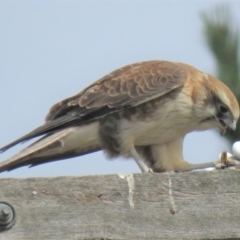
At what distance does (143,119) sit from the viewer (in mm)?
4410

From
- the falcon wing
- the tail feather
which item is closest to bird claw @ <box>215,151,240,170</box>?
the falcon wing

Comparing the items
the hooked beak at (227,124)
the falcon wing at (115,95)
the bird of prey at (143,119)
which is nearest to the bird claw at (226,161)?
the bird of prey at (143,119)

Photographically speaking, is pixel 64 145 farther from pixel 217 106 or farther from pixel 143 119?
pixel 217 106

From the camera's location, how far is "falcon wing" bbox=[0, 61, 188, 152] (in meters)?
4.50

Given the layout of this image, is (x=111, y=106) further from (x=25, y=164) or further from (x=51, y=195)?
(x=51, y=195)

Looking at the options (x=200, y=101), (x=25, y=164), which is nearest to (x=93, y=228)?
(x=25, y=164)

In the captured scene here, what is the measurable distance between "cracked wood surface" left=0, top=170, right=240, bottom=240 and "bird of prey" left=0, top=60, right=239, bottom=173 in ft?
4.79

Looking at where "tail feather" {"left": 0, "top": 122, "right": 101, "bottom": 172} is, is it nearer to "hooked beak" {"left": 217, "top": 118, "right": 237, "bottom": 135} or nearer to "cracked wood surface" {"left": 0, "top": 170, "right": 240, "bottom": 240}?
"hooked beak" {"left": 217, "top": 118, "right": 237, "bottom": 135}

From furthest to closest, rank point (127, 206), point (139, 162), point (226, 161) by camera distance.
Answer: point (139, 162) < point (226, 161) < point (127, 206)

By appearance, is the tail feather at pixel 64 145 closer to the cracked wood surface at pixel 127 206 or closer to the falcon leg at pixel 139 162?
the falcon leg at pixel 139 162

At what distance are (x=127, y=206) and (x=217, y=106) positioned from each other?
1937 millimetres

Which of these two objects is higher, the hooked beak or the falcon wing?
the falcon wing

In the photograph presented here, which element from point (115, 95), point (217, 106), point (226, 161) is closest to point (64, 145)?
point (115, 95)

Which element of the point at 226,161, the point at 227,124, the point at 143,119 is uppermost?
the point at 143,119
